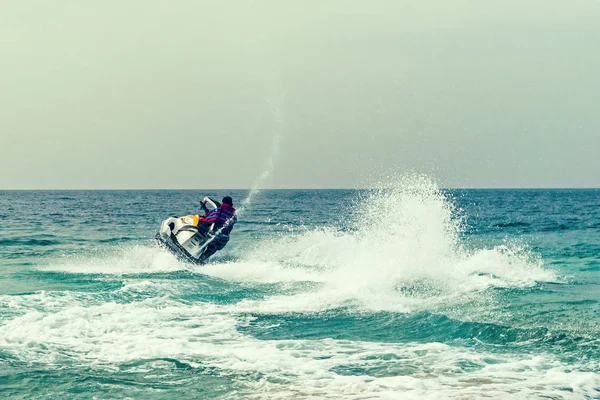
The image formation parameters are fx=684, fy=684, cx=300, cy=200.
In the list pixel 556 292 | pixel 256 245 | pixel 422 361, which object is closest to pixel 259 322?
pixel 422 361

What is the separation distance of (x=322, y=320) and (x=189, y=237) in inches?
366

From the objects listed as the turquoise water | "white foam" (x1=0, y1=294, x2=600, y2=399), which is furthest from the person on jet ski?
"white foam" (x1=0, y1=294, x2=600, y2=399)

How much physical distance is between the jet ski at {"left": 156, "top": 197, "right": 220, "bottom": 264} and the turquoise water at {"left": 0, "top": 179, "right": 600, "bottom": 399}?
0.50 m

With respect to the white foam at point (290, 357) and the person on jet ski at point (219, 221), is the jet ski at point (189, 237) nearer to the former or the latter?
the person on jet ski at point (219, 221)

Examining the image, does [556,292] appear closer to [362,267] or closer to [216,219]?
[362,267]

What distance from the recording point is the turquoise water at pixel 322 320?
9156mm

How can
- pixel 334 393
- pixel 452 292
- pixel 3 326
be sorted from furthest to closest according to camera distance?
pixel 452 292
pixel 3 326
pixel 334 393

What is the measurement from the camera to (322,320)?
13180 mm

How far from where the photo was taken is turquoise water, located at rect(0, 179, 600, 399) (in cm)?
916

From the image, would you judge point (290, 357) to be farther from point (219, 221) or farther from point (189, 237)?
point (189, 237)

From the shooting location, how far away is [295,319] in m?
13.3

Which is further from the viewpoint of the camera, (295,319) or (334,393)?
(295,319)

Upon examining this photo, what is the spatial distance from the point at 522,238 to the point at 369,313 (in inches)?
901

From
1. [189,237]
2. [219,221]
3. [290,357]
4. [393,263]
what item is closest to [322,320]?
[290,357]
